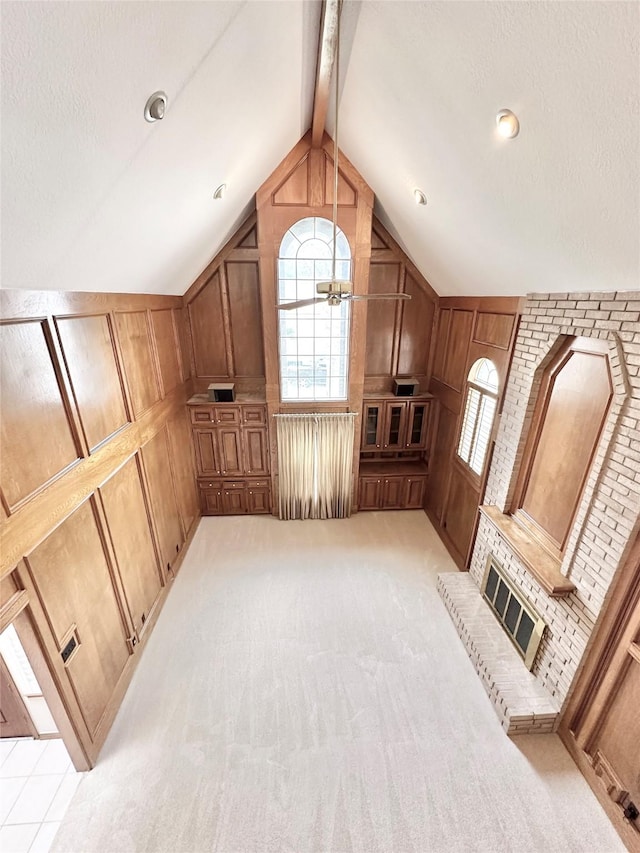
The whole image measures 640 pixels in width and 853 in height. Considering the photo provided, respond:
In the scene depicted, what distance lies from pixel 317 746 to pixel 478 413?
361cm

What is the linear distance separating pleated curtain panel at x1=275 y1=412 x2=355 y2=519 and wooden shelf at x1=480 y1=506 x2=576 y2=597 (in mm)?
2091

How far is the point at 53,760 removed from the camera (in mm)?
2799

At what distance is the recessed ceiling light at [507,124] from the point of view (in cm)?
202

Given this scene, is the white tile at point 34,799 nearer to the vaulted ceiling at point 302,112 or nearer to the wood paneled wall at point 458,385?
the vaulted ceiling at point 302,112

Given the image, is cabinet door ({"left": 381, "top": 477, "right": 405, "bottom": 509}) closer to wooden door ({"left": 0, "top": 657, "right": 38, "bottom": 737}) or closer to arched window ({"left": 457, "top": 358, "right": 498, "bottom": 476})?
arched window ({"left": 457, "top": 358, "right": 498, "bottom": 476})

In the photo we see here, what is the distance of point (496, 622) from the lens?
3664 millimetres

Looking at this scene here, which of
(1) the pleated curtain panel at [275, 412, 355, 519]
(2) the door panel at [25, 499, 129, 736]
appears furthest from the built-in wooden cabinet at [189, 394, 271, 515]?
(2) the door panel at [25, 499, 129, 736]

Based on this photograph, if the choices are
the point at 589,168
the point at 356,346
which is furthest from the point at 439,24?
the point at 356,346

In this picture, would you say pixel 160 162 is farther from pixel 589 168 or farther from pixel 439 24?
pixel 589 168

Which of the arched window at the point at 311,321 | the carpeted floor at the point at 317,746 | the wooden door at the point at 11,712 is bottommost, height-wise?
the carpeted floor at the point at 317,746

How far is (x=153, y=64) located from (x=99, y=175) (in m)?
0.62

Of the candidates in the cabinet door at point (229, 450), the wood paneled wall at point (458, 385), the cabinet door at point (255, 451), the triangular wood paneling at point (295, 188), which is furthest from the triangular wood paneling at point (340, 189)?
the cabinet door at point (229, 450)

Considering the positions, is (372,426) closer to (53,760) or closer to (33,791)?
(53,760)

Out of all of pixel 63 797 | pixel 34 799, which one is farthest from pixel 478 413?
pixel 34 799
